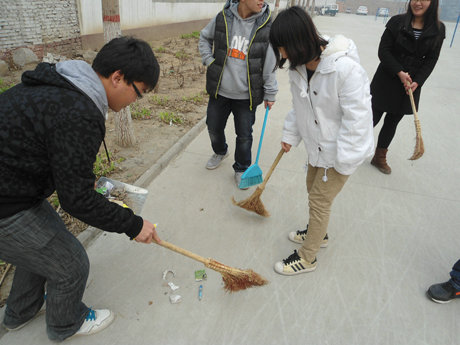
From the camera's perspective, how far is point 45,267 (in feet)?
5.36

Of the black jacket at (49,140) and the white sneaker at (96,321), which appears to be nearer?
the black jacket at (49,140)

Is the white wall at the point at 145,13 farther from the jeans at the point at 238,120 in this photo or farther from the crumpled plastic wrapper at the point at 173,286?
the crumpled plastic wrapper at the point at 173,286

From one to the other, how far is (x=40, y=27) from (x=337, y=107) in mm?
6915

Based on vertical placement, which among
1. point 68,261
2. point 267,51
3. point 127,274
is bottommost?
point 127,274

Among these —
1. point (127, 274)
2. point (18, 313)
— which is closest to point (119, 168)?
point (127, 274)

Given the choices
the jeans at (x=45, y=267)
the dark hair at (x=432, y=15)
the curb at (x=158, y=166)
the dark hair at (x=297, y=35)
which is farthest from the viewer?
the dark hair at (x=432, y=15)

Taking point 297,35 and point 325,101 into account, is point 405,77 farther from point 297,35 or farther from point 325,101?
point 297,35

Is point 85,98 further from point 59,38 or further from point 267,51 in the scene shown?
point 59,38

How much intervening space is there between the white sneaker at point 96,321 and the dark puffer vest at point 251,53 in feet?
7.05

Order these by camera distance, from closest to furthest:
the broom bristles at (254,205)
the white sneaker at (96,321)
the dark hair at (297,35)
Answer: the dark hair at (297,35)
the white sneaker at (96,321)
the broom bristles at (254,205)

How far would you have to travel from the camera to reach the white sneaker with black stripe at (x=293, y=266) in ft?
8.21


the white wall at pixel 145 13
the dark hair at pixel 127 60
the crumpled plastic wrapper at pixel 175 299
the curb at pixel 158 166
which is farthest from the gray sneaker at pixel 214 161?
the white wall at pixel 145 13

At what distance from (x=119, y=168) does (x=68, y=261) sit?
203 cm

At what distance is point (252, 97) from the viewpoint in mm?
3197
